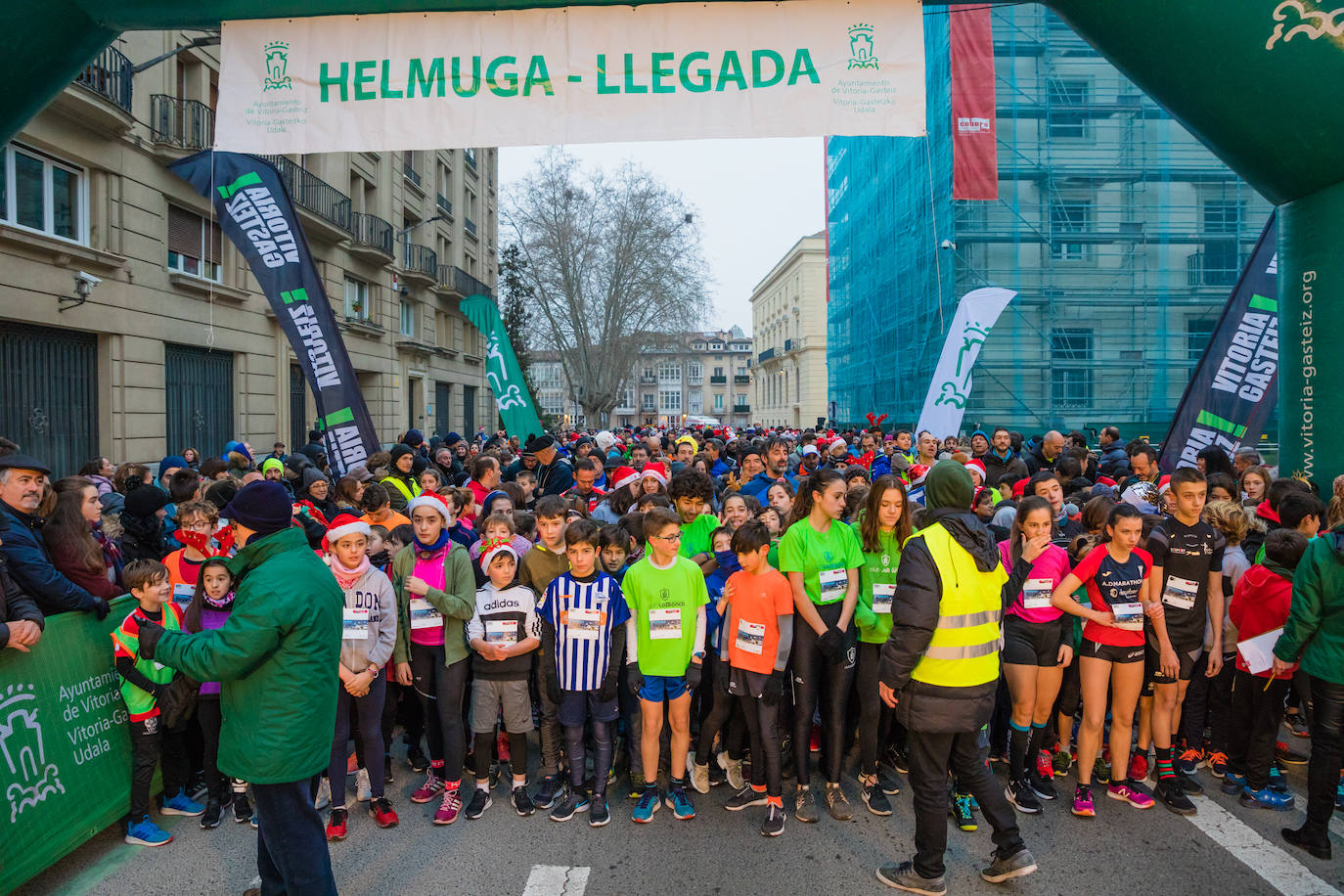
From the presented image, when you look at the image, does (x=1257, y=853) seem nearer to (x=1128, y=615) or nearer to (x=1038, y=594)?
(x=1128, y=615)

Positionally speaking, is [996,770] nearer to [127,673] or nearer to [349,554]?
[349,554]

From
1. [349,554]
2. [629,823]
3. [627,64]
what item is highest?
[627,64]

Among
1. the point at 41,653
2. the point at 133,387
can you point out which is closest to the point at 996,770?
the point at 41,653

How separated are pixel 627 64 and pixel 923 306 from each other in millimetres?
20145

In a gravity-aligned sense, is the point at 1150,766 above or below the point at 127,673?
below

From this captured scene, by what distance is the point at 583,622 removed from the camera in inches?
173

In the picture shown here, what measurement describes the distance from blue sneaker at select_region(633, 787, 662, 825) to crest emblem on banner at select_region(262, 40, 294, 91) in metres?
5.02

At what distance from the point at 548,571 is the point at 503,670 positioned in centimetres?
64

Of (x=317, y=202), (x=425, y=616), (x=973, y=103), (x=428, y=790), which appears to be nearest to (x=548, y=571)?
(x=425, y=616)

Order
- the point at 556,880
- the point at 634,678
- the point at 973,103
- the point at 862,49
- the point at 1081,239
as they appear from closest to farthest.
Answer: the point at 556,880 < the point at 634,678 < the point at 862,49 < the point at 973,103 < the point at 1081,239

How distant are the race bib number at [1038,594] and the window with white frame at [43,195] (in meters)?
12.6

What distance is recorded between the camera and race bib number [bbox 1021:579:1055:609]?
14.5 feet

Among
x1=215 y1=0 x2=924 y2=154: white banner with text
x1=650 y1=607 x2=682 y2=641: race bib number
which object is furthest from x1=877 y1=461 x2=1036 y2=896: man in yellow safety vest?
x1=215 y1=0 x2=924 y2=154: white banner with text

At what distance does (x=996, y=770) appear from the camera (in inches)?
197
